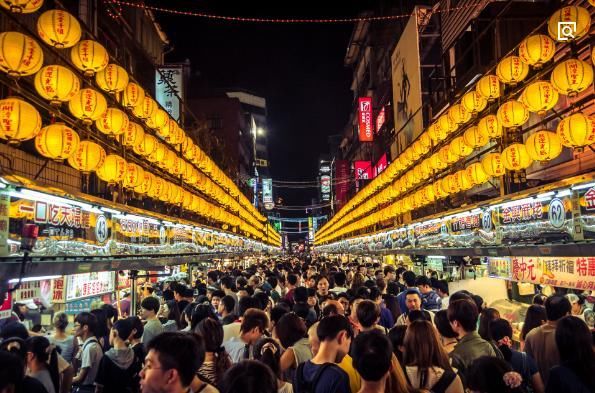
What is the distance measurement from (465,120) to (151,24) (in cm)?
1912

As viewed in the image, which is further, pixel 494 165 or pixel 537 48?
pixel 494 165

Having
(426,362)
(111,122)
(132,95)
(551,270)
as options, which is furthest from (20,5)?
(551,270)

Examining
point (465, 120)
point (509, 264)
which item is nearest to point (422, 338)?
point (509, 264)

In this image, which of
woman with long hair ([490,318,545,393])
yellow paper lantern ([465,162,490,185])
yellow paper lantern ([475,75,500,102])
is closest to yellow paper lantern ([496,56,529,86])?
yellow paper lantern ([475,75,500,102])

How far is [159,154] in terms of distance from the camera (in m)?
14.0

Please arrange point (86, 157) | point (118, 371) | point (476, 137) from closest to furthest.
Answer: point (118, 371) → point (86, 157) → point (476, 137)

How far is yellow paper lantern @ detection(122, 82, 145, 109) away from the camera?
38.5 feet

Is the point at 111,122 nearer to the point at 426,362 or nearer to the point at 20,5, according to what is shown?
the point at 20,5

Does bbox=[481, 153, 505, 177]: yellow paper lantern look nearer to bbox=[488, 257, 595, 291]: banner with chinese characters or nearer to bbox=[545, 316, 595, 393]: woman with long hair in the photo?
bbox=[488, 257, 595, 291]: banner with chinese characters

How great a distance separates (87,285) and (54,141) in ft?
21.3

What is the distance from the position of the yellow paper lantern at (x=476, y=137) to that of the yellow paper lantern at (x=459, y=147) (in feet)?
0.92

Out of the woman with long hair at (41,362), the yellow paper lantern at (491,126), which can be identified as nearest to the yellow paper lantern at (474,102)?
the yellow paper lantern at (491,126)

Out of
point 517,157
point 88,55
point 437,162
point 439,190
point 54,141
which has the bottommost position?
point 439,190

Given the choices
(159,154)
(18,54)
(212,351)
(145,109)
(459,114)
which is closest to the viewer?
(212,351)
